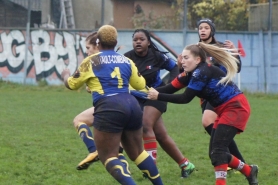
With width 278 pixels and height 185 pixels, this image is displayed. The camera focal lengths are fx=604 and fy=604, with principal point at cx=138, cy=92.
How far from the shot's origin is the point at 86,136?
658 centimetres

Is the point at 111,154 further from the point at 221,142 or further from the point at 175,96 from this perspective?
the point at 221,142

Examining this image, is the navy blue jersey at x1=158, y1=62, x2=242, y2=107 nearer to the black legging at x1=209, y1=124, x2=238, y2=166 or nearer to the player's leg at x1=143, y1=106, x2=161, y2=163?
the black legging at x1=209, y1=124, x2=238, y2=166

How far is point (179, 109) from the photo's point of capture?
51.6 feet

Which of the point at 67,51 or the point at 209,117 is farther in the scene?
the point at 67,51

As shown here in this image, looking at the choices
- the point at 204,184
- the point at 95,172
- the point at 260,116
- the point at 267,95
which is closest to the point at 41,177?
the point at 95,172

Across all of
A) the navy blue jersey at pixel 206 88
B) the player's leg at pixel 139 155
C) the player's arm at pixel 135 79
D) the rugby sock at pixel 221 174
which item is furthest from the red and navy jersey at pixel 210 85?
the player's leg at pixel 139 155

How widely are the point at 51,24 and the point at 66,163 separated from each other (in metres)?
14.3

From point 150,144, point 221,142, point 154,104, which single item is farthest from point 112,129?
point 154,104

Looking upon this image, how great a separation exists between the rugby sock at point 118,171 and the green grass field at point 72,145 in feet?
4.31

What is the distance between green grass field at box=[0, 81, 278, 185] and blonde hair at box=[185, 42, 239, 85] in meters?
1.44

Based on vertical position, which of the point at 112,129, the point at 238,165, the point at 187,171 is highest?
the point at 112,129

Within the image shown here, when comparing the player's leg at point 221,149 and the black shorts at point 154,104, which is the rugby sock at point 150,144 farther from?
the player's leg at point 221,149

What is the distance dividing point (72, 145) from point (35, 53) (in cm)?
1237

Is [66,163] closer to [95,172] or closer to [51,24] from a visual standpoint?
[95,172]
